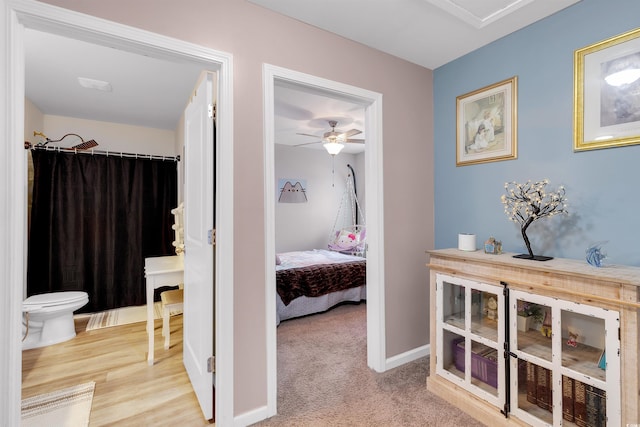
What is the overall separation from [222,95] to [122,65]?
1444 mm

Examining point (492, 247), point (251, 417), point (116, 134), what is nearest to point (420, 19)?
point (492, 247)

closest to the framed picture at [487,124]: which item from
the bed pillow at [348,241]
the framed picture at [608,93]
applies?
the framed picture at [608,93]

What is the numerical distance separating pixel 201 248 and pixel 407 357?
186 cm

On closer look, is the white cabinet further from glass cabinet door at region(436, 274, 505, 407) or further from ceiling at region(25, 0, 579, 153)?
ceiling at region(25, 0, 579, 153)

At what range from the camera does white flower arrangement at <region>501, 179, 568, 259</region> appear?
178cm

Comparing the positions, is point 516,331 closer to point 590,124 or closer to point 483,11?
point 590,124

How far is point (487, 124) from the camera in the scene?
7.33 feet

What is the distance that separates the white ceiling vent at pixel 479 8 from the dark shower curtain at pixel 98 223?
12.3ft

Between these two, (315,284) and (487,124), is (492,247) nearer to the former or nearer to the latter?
(487,124)

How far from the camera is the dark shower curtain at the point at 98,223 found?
3.47 m

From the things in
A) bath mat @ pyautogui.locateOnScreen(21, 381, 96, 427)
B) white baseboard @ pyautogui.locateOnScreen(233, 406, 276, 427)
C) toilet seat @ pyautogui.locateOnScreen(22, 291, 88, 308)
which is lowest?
bath mat @ pyautogui.locateOnScreen(21, 381, 96, 427)

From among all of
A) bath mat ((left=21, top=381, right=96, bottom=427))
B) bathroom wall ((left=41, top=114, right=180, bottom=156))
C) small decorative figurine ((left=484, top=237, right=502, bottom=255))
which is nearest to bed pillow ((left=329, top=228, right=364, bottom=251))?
bathroom wall ((left=41, top=114, right=180, bottom=156))

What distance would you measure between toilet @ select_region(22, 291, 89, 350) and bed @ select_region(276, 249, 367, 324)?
80.5 inches

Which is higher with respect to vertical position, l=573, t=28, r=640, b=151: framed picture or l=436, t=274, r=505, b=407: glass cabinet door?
l=573, t=28, r=640, b=151: framed picture
